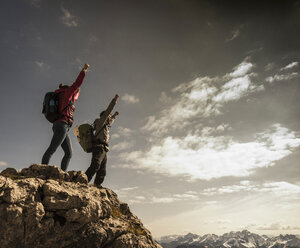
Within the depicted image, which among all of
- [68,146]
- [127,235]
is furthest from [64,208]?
[68,146]

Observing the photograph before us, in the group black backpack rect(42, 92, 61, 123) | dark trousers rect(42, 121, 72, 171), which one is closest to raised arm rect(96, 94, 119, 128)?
dark trousers rect(42, 121, 72, 171)

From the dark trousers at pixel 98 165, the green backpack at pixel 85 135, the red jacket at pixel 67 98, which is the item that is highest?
the red jacket at pixel 67 98

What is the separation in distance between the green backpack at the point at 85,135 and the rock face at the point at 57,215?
1.81 meters

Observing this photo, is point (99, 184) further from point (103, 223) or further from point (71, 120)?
point (71, 120)

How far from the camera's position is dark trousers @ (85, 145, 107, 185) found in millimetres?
10109

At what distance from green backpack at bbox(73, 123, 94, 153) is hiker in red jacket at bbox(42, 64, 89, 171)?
3.51 feet

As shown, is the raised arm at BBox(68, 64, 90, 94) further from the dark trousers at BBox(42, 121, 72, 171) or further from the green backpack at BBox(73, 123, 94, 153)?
the green backpack at BBox(73, 123, 94, 153)

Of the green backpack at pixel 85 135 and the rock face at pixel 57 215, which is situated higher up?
the green backpack at pixel 85 135

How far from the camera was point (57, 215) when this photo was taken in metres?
6.90

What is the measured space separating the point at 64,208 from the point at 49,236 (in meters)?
0.92

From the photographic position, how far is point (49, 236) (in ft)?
21.2

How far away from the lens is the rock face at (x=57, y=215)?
19.5 feet

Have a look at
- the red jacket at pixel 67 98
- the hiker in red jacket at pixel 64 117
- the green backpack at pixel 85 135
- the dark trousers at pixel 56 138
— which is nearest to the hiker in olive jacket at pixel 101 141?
the green backpack at pixel 85 135

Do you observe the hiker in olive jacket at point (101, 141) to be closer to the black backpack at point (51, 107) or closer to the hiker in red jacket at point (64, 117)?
the hiker in red jacket at point (64, 117)
